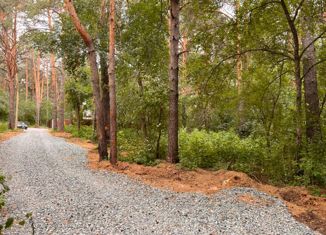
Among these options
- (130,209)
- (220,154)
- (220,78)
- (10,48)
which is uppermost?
(10,48)

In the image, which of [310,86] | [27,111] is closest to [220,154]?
[310,86]

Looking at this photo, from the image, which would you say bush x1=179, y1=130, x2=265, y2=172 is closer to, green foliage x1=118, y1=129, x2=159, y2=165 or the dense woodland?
the dense woodland

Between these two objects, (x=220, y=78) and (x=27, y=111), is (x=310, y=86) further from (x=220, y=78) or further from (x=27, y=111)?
(x=27, y=111)

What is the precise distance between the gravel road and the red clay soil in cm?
24

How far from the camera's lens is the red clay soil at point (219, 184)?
15.6 feet

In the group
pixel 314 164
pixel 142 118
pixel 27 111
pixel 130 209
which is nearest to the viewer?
pixel 130 209

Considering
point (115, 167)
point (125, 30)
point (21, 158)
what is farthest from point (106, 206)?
point (125, 30)

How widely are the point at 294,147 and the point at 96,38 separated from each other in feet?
25.9

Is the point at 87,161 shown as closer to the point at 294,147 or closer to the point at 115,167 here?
the point at 115,167

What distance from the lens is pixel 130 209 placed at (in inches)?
190

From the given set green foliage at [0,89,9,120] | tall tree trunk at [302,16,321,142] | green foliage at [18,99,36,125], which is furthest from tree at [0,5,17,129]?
tall tree trunk at [302,16,321,142]

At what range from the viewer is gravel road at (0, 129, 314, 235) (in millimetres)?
4012

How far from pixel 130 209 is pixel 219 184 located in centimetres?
228

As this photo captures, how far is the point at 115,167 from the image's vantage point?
8398 mm
